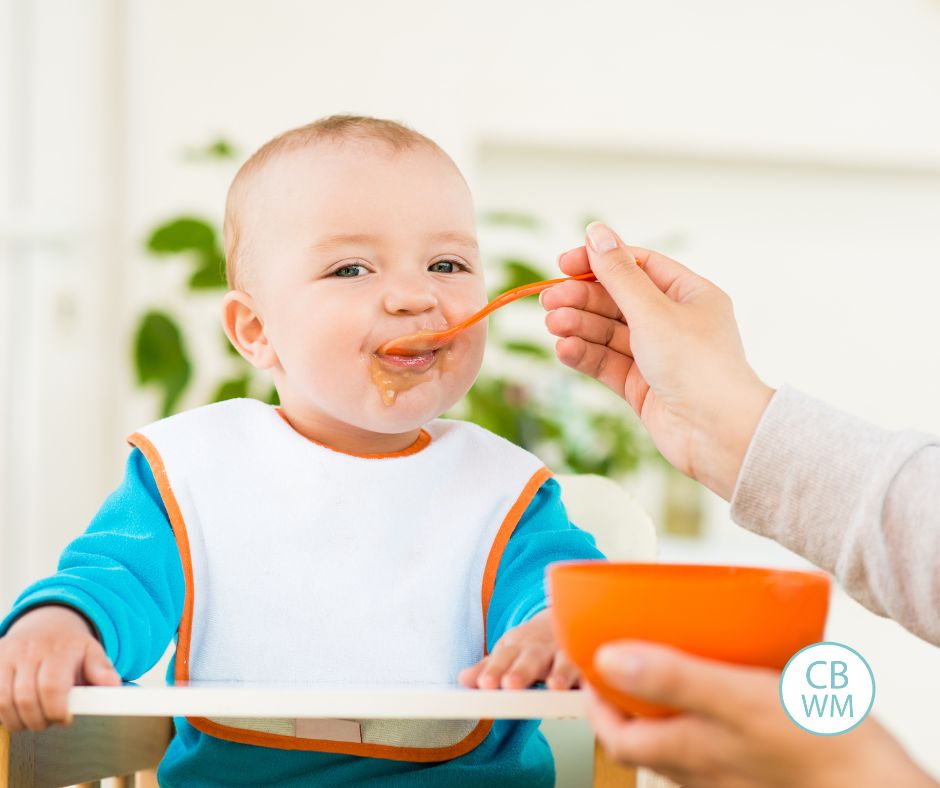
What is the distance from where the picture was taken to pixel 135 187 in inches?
124

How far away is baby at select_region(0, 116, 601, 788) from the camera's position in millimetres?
1026

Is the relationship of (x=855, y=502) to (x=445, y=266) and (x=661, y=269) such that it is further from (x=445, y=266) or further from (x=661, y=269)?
(x=445, y=266)

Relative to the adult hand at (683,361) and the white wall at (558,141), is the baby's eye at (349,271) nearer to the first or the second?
the adult hand at (683,361)

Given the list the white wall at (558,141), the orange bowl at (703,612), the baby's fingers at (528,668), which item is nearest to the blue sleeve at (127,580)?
the baby's fingers at (528,668)

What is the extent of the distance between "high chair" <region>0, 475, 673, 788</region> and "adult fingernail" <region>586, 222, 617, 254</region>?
427 millimetres

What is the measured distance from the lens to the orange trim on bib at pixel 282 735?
101cm

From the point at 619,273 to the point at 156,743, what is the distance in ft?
2.24

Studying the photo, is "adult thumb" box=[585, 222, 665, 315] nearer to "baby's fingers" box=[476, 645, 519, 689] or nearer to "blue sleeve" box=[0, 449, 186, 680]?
"baby's fingers" box=[476, 645, 519, 689]

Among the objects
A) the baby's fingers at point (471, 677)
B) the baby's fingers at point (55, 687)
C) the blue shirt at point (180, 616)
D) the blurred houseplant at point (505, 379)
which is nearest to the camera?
the baby's fingers at point (55, 687)

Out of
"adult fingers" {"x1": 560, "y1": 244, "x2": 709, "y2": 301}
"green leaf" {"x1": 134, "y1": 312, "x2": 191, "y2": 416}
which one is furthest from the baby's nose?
"green leaf" {"x1": 134, "y1": 312, "x2": 191, "y2": 416}

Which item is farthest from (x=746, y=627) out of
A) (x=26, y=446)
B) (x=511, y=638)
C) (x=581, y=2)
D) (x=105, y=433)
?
(x=581, y=2)

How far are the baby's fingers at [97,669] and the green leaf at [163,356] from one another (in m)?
2.10

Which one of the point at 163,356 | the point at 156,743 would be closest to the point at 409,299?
the point at 156,743

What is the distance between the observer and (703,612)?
0.60m
